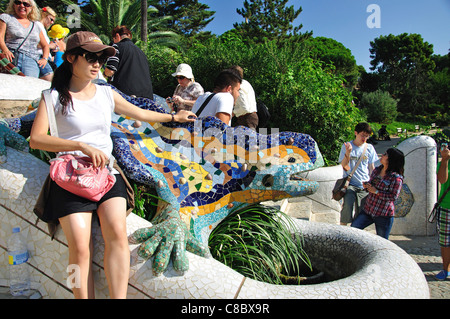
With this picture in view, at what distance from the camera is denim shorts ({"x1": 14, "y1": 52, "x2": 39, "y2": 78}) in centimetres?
495

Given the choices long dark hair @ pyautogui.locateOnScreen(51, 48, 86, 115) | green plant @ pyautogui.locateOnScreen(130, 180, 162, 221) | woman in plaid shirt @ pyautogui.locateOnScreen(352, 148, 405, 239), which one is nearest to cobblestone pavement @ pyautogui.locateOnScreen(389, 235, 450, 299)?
woman in plaid shirt @ pyautogui.locateOnScreen(352, 148, 405, 239)

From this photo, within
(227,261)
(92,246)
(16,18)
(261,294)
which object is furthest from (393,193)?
(16,18)

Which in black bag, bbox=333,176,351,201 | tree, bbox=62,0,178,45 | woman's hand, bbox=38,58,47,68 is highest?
tree, bbox=62,0,178,45

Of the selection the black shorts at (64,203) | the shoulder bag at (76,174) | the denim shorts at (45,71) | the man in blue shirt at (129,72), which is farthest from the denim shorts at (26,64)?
the black shorts at (64,203)

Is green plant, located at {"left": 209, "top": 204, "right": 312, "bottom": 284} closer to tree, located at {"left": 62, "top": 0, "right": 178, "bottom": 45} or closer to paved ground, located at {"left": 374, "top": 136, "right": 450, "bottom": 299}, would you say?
paved ground, located at {"left": 374, "top": 136, "right": 450, "bottom": 299}

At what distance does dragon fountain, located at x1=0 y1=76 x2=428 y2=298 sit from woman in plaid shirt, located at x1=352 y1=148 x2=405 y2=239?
46.0 inches

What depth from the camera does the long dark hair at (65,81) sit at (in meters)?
2.10

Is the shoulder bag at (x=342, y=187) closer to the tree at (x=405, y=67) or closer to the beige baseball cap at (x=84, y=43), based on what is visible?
the beige baseball cap at (x=84, y=43)

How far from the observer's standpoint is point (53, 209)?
82.7 inches

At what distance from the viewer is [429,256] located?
16.2ft

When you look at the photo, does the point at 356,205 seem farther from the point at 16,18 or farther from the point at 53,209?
the point at 16,18

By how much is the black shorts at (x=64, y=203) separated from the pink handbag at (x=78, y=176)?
0.03 m

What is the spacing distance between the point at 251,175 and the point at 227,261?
2.23 ft

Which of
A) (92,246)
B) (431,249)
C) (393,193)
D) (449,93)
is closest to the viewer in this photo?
(92,246)
